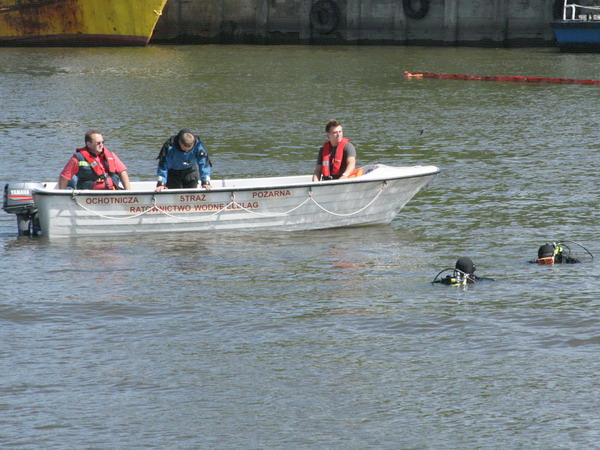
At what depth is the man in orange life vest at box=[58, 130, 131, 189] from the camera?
14.3 m

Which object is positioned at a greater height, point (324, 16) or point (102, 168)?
point (324, 16)

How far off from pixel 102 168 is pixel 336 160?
10.9 ft

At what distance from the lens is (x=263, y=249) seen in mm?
14266

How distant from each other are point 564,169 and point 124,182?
9.26m

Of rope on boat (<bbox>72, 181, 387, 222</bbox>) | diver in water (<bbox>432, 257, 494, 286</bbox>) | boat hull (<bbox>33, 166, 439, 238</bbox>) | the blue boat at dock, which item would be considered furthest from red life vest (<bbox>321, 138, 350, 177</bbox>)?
the blue boat at dock

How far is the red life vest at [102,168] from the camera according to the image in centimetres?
1434

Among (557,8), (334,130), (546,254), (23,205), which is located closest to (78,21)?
(557,8)

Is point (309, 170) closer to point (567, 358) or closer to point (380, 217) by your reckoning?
point (380, 217)

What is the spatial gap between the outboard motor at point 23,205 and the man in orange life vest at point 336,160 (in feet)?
13.2

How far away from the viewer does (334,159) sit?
49.4 feet

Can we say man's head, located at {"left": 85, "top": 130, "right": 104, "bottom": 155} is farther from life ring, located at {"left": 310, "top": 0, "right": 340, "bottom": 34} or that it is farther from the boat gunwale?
life ring, located at {"left": 310, "top": 0, "right": 340, "bottom": 34}

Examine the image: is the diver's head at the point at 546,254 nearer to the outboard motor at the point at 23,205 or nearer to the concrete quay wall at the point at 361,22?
the outboard motor at the point at 23,205

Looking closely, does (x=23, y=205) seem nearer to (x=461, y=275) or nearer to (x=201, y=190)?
(x=201, y=190)

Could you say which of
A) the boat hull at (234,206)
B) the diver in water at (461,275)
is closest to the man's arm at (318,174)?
the boat hull at (234,206)
